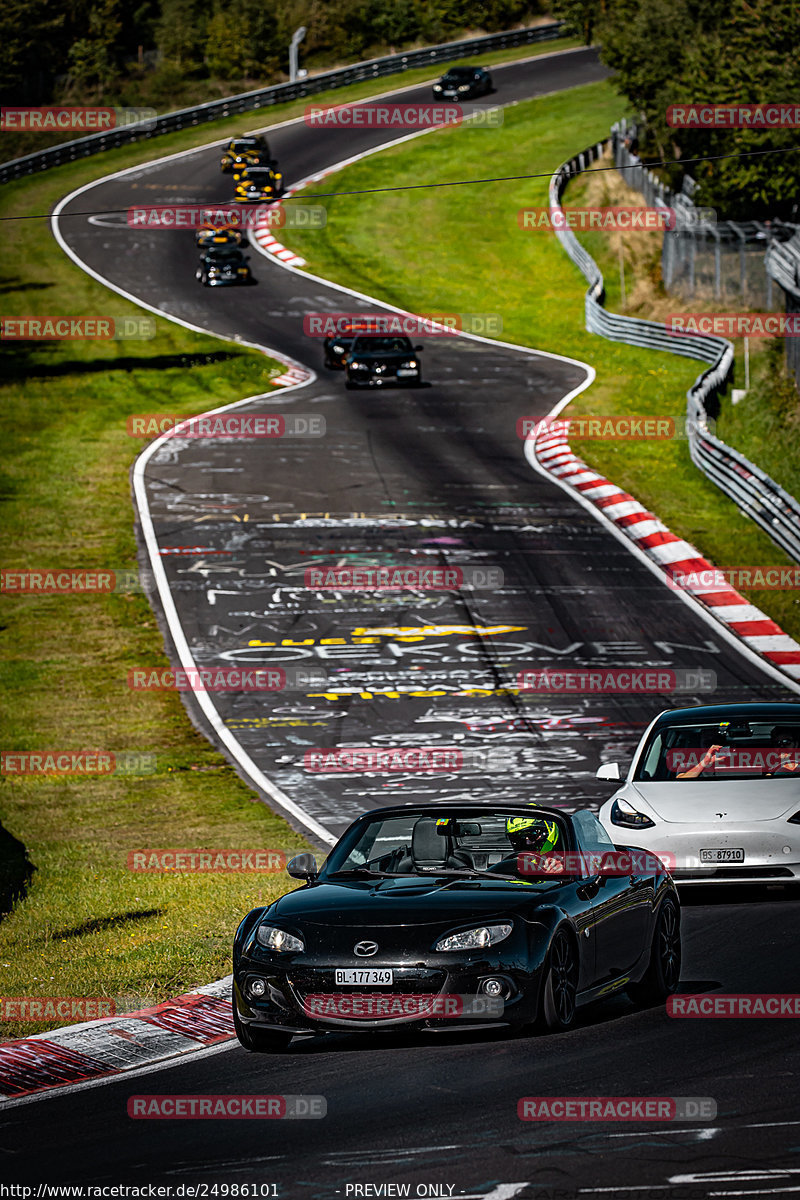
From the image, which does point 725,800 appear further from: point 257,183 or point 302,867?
point 257,183

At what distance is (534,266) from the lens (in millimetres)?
62688

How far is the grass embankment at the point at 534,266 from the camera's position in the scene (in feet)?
115

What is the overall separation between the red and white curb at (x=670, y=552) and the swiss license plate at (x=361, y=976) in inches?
637

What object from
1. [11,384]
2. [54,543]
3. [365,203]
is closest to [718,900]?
[54,543]

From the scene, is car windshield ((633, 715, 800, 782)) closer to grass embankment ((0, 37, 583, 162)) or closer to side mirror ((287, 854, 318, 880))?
side mirror ((287, 854, 318, 880))

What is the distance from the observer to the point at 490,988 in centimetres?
844

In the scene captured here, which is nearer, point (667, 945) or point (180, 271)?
point (667, 945)

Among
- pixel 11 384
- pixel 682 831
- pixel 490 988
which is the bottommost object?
pixel 11 384

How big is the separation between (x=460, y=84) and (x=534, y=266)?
79.7ft

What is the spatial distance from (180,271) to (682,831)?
5165 cm

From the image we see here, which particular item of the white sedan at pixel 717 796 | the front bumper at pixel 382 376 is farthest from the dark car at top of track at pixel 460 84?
the white sedan at pixel 717 796

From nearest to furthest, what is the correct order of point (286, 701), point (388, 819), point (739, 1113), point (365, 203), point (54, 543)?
point (739, 1113) → point (388, 819) → point (286, 701) → point (54, 543) → point (365, 203)

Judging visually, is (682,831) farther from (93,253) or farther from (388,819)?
(93,253)

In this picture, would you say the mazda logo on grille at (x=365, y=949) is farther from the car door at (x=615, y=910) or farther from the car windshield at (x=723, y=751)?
the car windshield at (x=723, y=751)
